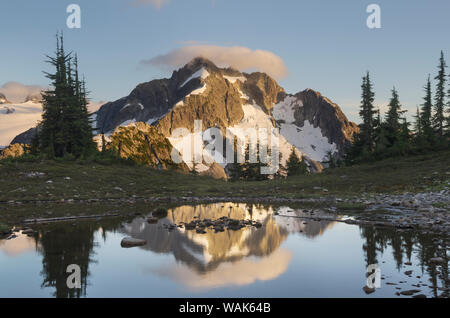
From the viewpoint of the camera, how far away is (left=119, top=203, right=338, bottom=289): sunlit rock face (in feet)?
28.9

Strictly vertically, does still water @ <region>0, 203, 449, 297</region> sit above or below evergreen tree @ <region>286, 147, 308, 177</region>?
below

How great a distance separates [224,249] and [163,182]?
27748mm

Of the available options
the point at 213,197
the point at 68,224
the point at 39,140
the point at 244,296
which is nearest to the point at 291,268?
the point at 244,296

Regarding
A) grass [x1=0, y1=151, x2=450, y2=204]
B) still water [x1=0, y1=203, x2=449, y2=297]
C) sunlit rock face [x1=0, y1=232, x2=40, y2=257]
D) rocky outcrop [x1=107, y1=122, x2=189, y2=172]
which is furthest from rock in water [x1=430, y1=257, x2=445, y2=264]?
rocky outcrop [x1=107, y1=122, x2=189, y2=172]

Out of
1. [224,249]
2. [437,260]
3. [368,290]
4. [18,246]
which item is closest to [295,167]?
[224,249]

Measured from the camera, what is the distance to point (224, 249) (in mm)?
11562

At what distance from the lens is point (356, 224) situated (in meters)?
16.2

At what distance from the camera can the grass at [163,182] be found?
89.3 ft

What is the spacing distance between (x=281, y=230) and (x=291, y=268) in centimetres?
572

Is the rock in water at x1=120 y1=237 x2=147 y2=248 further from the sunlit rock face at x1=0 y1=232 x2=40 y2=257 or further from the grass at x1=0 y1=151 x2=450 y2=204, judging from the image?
the grass at x1=0 y1=151 x2=450 y2=204

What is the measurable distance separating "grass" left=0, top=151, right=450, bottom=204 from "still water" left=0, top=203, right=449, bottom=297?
13677mm

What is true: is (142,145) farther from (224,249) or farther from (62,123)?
(224,249)

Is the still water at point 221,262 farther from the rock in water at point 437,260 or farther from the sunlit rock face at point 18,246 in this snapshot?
the rock in water at point 437,260

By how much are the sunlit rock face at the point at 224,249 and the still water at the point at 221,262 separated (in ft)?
0.10
